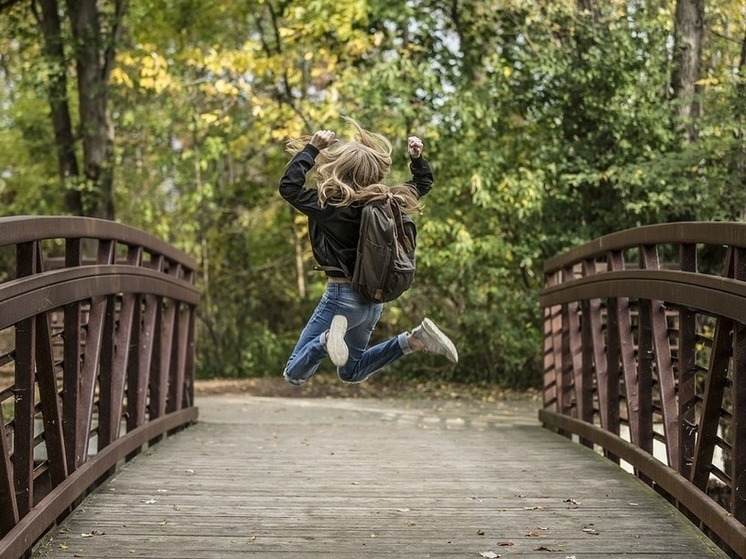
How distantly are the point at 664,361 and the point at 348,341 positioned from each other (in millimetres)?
1740

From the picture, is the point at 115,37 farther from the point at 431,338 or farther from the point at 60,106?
the point at 431,338

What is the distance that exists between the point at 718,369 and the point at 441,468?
2.53m

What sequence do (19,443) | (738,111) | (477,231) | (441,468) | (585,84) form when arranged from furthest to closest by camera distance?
(477,231) < (585,84) < (738,111) < (441,468) < (19,443)

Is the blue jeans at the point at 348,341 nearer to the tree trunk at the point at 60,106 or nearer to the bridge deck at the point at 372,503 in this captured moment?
the bridge deck at the point at 372,503

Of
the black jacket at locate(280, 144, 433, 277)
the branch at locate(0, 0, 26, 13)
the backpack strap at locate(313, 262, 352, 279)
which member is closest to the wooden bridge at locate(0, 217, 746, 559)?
the black jacket at locate(280, 144, 433, 277)

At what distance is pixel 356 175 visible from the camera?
5652 mm

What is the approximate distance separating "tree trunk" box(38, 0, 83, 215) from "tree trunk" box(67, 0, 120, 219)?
10.4 inches

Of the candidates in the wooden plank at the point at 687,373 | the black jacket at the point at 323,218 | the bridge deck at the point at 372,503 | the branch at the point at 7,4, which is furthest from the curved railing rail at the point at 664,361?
the branch at the point at 7,4

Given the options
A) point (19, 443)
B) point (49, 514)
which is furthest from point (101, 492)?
point (19, 443)

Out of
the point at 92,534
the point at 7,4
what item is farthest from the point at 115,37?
the point at 92,534

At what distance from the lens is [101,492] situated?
5.81 metres

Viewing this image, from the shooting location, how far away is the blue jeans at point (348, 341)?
233 inches

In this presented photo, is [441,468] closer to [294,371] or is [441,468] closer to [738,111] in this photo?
[294,371]

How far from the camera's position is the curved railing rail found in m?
4.36
